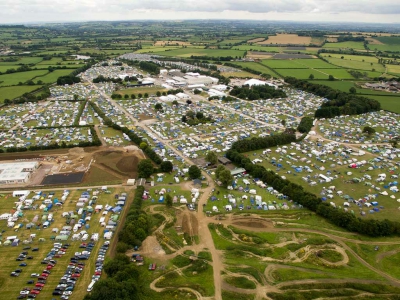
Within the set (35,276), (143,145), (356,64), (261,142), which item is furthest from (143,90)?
(356,64)

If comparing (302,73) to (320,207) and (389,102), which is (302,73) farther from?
(320,207)

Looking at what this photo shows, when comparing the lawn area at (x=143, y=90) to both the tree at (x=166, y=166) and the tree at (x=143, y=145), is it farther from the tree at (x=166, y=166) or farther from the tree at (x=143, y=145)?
the tree at (x=166, y=166)

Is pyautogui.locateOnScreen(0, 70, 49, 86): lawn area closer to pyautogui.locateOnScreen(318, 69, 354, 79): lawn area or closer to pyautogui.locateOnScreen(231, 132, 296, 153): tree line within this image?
pyautogui.locateOnScreen(231, 132, 296, 153): tree line

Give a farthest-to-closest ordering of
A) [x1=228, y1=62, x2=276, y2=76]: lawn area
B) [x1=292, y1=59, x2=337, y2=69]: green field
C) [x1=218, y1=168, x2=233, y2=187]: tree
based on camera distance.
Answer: [x1=292, y1=59, x2=337, y2=69]: green field, [x1=228, y1=62, x2=276, y2=76]: lawn area, [x1=218, y1=168, x2=233, y2=187]: tree

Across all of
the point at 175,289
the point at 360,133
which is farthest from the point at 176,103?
the point at 175,289

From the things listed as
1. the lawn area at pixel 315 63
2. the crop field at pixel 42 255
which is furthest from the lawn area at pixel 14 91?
the lawn area at pixel 315 63

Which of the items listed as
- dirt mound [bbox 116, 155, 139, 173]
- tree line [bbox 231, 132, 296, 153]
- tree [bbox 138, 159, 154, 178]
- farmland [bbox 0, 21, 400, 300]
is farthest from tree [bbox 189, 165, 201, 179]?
tree line [bbox 231, 132, 296, 153]

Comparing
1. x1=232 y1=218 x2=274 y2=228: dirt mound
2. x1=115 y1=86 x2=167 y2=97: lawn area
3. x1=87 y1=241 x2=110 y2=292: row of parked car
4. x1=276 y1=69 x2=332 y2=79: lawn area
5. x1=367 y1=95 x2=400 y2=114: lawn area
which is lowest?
x1=87 y1=241 x2=110 y2=292: row of parked car

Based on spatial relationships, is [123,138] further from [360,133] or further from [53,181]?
[360,133]
